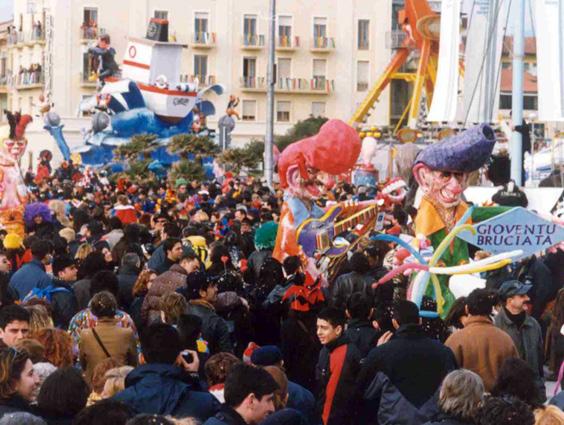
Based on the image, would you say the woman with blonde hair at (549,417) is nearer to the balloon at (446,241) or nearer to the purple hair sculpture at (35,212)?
the balloon at (446,241)

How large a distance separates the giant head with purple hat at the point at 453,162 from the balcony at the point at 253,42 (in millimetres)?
65545

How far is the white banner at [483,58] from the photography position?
86.4 ft

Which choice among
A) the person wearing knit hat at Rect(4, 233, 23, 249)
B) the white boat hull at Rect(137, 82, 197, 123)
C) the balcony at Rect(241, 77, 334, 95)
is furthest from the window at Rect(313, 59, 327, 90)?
the person wearing knit hat at Rect(4, 233, 23, 249)

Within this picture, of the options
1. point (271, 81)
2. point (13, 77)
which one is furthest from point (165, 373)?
point (13, 77)

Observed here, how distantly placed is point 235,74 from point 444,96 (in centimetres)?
5336

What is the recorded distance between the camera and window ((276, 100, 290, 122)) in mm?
80562

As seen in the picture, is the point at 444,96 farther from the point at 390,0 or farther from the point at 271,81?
the point at 390,0

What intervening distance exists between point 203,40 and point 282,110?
535 cm

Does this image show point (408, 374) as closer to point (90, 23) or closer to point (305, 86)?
point (90, 23)

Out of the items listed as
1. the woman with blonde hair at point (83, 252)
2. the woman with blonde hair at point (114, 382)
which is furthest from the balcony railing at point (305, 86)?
the woman with blonde hair at point (114, 382)

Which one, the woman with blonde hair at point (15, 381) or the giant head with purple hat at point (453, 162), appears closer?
the woman with blonde hair at point (15, 381)

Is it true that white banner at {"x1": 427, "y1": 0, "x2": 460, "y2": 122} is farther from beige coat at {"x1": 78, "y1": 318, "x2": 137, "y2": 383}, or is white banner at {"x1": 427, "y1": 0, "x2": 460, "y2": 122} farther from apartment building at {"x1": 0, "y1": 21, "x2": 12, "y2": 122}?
apartment building at {"x1": 0, "y1": 21, "x2": 12, "y2": 122}

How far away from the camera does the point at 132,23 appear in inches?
3086

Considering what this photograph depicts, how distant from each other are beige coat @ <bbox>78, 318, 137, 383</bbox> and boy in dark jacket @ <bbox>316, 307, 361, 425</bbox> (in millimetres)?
1193
